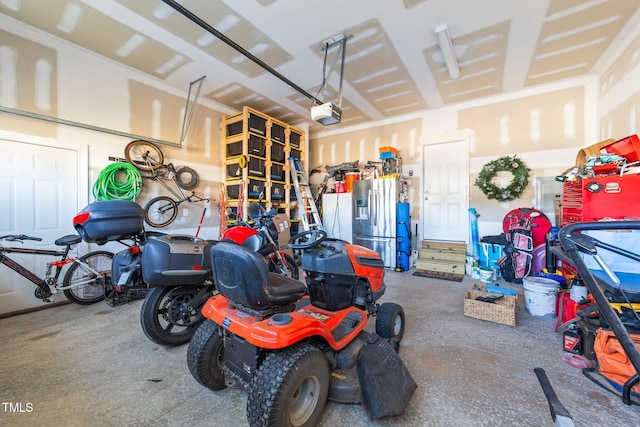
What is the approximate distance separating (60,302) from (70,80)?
2.73 metres

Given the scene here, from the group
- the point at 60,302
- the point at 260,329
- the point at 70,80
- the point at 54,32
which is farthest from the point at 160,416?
the point at 54,32

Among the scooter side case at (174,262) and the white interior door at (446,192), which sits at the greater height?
the white interior door at (446,192)

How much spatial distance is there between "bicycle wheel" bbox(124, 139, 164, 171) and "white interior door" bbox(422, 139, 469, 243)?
483 centimetres

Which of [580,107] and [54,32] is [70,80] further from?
[580,107]

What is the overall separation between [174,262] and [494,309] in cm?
→ 298

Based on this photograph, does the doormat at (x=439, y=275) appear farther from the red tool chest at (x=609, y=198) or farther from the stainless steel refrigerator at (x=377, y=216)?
the red tool chest at (x=609, y=198)

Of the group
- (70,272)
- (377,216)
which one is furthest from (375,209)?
(70,272)

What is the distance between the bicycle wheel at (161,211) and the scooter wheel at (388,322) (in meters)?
3.48

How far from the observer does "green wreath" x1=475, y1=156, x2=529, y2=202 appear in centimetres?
415

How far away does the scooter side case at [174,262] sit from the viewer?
74.9 inches

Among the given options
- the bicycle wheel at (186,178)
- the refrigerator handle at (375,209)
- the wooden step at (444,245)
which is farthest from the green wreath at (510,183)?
the bicycle wheel at (186,178)

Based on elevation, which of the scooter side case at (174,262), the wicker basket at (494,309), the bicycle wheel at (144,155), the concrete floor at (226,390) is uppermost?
the bicycle wheel at (144,155)

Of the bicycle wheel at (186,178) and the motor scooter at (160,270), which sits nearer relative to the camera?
the motor scooter at (160,270)

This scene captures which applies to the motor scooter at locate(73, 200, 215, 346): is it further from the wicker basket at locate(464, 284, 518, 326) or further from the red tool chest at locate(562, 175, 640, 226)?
the red tool chest at locate(562, 175, 640, 226)
